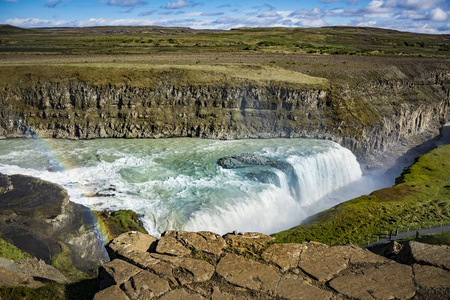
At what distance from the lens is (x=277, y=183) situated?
104 ft

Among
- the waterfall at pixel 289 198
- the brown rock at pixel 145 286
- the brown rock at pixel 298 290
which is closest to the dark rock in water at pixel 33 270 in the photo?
the brown rock at pixel 145 286

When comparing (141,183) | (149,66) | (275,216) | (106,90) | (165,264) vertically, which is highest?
(149,66)

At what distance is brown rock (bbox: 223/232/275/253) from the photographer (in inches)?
416

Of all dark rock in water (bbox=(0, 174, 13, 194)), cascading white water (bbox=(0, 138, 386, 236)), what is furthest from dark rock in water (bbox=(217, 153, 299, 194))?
dark rock in water (bbox=(0, 174, 13, 194))

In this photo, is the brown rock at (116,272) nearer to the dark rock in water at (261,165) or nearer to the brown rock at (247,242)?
the brown rock at (247,242)

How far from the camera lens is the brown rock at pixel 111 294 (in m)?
8.50

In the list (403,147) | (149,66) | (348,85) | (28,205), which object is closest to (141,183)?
(28,205)

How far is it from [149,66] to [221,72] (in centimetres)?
956

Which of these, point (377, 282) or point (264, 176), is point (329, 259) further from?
point (264, 176)

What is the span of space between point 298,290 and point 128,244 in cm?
488

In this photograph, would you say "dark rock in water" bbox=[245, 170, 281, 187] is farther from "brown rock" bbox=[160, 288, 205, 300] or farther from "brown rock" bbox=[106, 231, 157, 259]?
"brown rock" bbox=[160, 288, 205, 300]

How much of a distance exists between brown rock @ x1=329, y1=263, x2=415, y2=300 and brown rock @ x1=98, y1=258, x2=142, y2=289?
5.10 m

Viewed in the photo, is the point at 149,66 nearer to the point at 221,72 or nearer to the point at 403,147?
the point at 221,72

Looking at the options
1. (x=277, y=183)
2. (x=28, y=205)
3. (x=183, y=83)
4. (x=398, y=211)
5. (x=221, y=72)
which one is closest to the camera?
(x=28, y=205)
